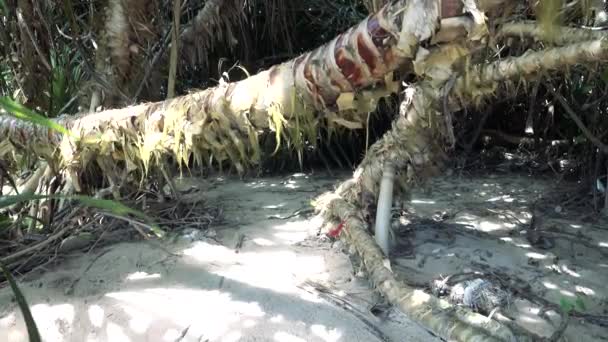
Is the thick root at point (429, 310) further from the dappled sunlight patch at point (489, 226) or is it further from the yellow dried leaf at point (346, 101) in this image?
the dappled sunlight patch at point (489, 226)

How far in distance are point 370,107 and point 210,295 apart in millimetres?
1084

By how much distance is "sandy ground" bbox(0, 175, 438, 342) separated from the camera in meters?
2.08

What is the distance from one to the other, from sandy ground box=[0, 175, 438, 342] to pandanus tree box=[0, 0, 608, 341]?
179mm

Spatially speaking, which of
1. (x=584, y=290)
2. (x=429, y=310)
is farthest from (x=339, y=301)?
(x=584, y=290)

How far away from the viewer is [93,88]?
131 inches

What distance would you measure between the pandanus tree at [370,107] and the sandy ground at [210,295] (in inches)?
7.1

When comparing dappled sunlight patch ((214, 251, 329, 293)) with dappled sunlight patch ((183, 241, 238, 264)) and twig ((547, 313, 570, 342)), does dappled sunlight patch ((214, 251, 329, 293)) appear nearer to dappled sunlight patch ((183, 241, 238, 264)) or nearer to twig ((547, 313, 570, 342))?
dappled sunlight patch ((183, 241, 238, 264))

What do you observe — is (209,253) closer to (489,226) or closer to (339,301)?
(339,301)

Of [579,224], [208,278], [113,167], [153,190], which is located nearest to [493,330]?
[208,278]

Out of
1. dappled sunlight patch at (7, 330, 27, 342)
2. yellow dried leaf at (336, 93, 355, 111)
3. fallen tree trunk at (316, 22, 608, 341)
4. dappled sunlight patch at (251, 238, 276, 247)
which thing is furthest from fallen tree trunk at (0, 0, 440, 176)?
dappled sunlight patch at (7, 330, 27, 342)

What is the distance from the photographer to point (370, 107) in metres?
1.86

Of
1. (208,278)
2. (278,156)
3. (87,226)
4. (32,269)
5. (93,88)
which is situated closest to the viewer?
(208,278)

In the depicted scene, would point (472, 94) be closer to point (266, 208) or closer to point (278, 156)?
point (266, 208)

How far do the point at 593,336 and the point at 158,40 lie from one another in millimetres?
3020
